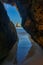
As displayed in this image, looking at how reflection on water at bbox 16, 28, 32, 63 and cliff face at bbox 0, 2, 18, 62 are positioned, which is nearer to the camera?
cliff face at bbox 0, 2, 18, 62

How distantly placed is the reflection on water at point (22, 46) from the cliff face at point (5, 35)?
22cm

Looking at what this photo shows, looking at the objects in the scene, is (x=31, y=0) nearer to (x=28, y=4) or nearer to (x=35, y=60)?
(x=28, y=4)

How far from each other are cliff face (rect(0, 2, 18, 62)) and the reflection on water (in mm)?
222

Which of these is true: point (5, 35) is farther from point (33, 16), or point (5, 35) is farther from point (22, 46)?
point (22, 46)

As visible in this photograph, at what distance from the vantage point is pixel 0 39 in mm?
1719

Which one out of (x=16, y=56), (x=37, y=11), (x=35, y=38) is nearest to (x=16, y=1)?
(x=37, y=11)

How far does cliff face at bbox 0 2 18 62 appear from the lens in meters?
1.73

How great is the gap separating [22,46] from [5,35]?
519 millimetres

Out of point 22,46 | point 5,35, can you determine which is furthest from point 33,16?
point 22,46

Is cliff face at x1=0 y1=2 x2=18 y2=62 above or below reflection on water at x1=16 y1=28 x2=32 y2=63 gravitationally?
above

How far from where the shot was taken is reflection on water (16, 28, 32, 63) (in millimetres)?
2095

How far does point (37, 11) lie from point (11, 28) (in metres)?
0.32

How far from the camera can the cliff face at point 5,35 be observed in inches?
68.2

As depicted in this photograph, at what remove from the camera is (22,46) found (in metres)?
2.26
